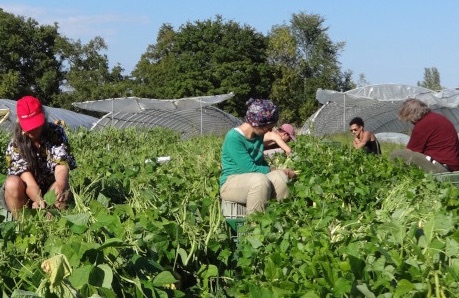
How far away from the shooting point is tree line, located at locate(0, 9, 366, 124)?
210ft

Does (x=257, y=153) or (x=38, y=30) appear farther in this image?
(x=38, y=30)

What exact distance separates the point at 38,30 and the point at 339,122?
36.9 meters

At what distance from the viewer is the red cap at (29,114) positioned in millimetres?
5834

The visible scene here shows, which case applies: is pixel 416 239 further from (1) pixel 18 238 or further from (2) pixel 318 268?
(1) pixel 18 238

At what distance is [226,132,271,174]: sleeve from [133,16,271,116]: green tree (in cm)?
5415

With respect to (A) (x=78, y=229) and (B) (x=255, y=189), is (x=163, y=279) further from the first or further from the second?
(B) (x=255, y=189)

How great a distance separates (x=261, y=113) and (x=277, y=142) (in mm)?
1857

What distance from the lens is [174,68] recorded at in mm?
64688

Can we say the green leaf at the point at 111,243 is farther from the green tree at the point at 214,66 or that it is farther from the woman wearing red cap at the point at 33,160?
the green tree at the point at 214,66

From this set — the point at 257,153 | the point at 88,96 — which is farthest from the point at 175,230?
the point at 88,96

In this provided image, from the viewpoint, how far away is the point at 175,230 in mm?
4250

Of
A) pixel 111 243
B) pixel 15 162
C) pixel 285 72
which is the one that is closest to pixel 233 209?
pixel 15 162

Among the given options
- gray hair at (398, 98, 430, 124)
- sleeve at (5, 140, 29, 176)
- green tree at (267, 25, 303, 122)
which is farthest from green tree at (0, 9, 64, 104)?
sleeve at (5, 140, 29, 176)

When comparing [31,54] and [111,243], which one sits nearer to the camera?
[111,243]
